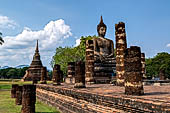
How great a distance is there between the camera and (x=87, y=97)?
6520 millimetres

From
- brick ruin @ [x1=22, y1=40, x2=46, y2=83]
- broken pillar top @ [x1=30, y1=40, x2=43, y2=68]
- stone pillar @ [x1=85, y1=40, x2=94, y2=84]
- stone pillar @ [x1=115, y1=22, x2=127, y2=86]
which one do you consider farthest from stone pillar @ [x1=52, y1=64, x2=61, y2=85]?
broken pillar top @ [x1=30, y1=40, x2=43, y2=68]

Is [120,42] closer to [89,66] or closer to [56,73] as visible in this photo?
[89,66]

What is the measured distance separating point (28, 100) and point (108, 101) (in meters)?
4.30

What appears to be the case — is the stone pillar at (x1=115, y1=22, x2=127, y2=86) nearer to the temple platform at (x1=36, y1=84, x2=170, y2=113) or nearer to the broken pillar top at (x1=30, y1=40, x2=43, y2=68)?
the temple platform at (x1=36, y1=84, x2=170, y2=113)

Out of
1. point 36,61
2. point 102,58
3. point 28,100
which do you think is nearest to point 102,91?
point 28,100

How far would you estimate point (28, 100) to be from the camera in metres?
8.30

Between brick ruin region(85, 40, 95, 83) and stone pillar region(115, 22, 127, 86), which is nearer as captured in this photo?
stone pillar region(115, 22, 127, 86)

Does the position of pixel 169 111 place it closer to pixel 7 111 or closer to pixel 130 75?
pixel 130 75

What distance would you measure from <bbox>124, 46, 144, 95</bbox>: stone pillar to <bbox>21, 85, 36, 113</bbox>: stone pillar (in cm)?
446

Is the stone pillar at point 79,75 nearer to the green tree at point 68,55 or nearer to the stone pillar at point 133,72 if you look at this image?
the stone pillar at point 133,72

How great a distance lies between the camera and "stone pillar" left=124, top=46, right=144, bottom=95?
18.6 feet

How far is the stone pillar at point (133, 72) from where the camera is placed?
5.66m

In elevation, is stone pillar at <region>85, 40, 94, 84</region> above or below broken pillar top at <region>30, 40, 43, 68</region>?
below

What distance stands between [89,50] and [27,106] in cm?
707
